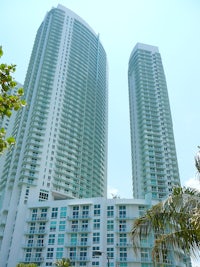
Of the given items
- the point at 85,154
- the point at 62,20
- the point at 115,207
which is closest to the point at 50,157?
the point at 85,154

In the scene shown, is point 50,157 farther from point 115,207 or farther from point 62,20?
point 62,20

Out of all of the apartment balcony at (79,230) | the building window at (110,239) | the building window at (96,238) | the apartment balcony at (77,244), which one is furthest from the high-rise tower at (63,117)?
the building window at (110,239)

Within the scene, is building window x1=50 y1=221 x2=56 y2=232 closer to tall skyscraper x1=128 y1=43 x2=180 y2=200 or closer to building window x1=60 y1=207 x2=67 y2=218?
building window x1=60 y1=207 x2=67 y2=218

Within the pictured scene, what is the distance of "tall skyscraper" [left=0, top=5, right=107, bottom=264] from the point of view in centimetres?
8800

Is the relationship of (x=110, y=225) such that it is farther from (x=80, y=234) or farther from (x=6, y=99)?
(x=6, y=99)

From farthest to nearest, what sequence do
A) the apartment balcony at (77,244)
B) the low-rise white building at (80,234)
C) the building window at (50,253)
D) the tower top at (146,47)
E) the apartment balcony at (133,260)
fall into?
the tower top at (146,47) → the apartment balcony at (77,244) → the building window at (50,253) → the low-rise white building at (80,234) → the apartment balcony at (133,260)

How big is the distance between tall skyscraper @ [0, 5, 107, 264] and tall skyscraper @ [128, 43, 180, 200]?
18.0 metres

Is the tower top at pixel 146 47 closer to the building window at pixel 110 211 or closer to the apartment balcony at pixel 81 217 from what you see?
the building window at pixel 110 211

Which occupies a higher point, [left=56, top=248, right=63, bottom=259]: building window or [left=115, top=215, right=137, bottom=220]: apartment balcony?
[left=115, top=215, right=137, bottom=220]: apartment balcony

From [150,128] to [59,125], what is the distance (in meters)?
38.4

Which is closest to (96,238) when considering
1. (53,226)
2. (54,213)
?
(53,226)

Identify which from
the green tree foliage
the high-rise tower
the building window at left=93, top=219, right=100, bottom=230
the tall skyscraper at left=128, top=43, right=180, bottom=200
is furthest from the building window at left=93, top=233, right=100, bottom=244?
the green tree foliage

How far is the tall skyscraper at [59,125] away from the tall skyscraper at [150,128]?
58.9ft

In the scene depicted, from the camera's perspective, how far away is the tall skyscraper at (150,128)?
97375mm
